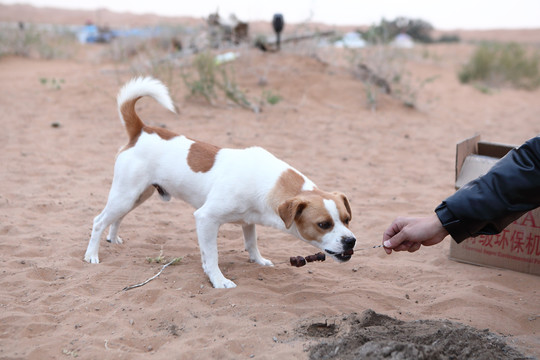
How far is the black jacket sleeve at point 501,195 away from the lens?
2430mm

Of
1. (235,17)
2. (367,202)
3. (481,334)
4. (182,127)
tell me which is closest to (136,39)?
(235,17)

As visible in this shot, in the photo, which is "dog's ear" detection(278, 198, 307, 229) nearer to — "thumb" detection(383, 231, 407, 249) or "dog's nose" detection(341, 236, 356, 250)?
"dog's nose" detection(341, 236, 356, 250)

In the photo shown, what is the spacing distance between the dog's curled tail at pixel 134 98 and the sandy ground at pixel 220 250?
1.04 meters

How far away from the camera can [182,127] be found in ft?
25.9

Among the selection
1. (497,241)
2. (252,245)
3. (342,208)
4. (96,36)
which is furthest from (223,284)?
(96,36)

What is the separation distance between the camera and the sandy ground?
2930mm

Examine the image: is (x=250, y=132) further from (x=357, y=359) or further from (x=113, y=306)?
(x=357, y=359)

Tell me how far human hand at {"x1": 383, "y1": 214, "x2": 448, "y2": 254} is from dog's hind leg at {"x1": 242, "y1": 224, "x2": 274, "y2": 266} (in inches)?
53.8

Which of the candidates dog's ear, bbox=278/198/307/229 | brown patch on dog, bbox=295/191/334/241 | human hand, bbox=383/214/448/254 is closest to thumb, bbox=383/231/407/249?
human hand, bbox=383/214/448/254

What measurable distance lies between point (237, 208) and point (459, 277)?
5.85 feet

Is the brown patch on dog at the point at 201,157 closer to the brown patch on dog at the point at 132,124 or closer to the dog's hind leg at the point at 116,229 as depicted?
the brown patch on dog at the point at 132,124

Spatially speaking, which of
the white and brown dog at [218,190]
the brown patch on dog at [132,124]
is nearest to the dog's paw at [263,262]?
the white and brown dog at [218,190]

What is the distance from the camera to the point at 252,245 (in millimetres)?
4039

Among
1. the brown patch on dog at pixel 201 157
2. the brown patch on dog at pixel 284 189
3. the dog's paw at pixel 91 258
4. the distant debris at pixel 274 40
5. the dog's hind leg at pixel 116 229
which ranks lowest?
the dog's paw at pixel 91 258
